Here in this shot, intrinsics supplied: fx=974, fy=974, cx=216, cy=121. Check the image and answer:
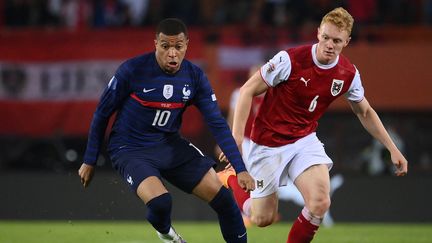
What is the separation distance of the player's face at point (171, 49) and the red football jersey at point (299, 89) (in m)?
0.76

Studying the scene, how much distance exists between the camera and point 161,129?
25.5 ft

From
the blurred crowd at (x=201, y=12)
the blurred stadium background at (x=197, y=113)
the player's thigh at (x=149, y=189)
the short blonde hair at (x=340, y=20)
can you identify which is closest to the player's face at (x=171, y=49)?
the player's thigh at (x=149, y=189)

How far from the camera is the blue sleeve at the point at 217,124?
23.9ft

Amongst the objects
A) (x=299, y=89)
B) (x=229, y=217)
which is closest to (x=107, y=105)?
(x=229, y=217)

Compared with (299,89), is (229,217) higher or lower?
lower

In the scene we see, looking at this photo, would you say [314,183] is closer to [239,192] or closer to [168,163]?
[168,163]

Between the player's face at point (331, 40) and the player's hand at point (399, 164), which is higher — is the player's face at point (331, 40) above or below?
above

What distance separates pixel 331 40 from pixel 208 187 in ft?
4.98

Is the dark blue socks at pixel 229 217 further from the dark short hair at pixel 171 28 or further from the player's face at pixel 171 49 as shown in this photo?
the dark short hair at pixel 171 28

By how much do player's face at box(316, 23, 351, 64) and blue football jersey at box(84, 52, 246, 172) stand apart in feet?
3.20

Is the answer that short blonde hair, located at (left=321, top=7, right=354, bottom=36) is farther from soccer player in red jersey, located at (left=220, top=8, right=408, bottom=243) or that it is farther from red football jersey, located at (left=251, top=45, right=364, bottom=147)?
red football jersey, located at (left=251, top=45, right=364, bottom=147)

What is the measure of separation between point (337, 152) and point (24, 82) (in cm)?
473

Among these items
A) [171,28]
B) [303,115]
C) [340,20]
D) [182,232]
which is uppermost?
[340,20]

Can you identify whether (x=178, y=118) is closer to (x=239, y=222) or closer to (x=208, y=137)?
(x=239, y=222)
